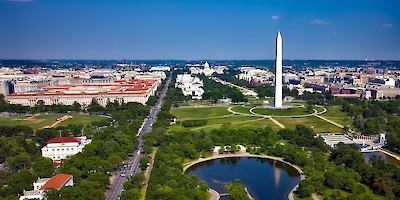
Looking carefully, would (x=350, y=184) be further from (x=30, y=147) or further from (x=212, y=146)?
(x=30, y=147)

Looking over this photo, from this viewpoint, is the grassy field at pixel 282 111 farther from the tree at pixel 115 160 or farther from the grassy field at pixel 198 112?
the tree at pixel 115 160

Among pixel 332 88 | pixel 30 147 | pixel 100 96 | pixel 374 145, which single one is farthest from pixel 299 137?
pixel 332 88

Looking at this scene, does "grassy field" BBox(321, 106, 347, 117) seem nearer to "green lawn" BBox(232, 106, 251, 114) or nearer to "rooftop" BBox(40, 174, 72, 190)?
"green lawn" BBox(232, 106, 251, 114)

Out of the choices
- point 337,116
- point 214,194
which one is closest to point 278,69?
point 337,116

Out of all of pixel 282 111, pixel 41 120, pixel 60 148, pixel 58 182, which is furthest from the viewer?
pixel 282 111

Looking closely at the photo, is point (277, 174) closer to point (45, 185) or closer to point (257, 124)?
point (257, 124)

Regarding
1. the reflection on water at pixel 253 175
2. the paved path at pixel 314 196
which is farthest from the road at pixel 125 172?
the paved path at pixel 314 196
